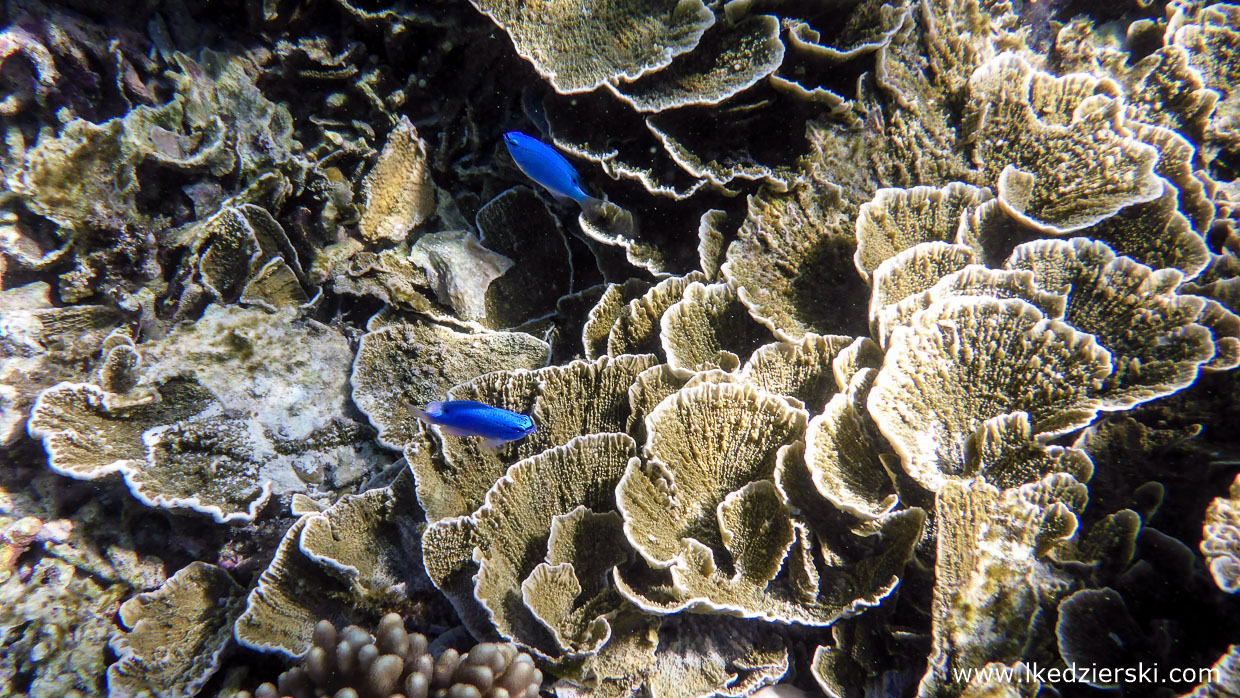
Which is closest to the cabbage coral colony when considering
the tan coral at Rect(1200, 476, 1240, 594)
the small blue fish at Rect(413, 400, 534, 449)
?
the tan coral at Rect(1200, 476, 1240, 594)

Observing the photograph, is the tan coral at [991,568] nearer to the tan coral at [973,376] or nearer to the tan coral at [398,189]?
the tan coral at [973,376]

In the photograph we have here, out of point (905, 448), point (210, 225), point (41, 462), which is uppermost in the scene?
point (210, 225)

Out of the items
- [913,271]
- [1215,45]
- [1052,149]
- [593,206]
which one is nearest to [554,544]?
[593,206]

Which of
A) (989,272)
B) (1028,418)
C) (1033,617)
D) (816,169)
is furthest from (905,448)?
(816,169)

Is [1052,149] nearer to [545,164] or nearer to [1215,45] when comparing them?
[1215,45]

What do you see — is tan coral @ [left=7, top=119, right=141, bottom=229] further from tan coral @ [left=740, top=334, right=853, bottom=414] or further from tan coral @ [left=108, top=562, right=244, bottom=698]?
tan coral @ [left=740, top=334, right=853, bottom=414]

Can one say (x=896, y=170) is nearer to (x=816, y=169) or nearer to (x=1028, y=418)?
(x=816, y=169)

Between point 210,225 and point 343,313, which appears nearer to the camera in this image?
point 210,225
